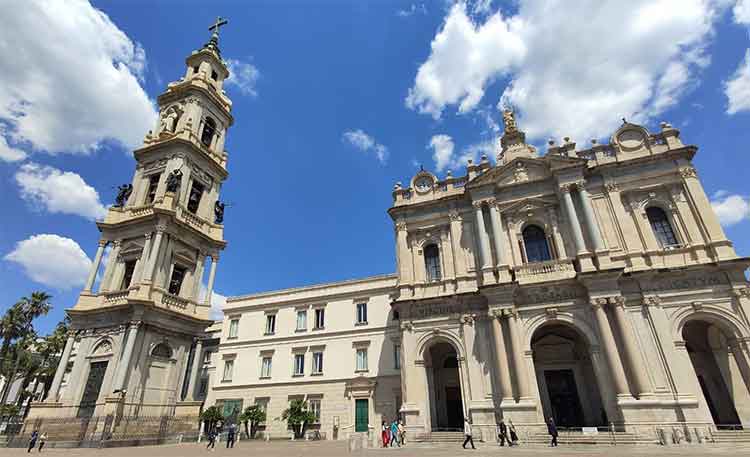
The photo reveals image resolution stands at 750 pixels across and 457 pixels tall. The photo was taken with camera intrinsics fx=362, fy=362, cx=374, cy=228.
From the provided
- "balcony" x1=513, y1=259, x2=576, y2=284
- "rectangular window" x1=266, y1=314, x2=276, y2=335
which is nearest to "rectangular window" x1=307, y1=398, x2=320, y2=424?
"rectangular window" x1=266, y1=314, x2=276, y2=335

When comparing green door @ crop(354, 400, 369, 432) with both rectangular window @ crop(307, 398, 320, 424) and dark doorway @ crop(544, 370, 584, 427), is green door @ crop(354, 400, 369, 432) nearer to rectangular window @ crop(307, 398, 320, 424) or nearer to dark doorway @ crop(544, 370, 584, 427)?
rectangular window @ crop(307, 398, 320, 424)

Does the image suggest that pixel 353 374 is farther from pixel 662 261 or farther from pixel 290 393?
pixel 662 261

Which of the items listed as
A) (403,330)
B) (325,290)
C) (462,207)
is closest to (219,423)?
(325,290)

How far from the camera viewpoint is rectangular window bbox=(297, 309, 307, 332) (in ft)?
97.0

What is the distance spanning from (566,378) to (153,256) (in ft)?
80.3

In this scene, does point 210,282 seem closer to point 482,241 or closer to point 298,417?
point 298,417

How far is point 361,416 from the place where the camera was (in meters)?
25.1

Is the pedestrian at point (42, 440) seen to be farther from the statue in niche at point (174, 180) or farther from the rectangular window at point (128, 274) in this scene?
the statue in niche at point (174, 180)

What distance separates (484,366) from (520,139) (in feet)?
47.9

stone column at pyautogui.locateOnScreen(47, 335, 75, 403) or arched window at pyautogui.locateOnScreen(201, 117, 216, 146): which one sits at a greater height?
arched window at pyautogui.locateOnScreen(201, 117, 216, 146)

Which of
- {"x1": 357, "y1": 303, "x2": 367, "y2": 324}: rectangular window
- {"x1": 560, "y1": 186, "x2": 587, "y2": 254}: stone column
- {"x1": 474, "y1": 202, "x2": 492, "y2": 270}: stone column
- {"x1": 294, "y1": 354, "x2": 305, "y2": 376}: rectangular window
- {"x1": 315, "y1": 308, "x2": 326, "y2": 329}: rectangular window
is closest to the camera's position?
{"x1": 560, "y1": 186, "x2": 587, "y2": 254}: stone column

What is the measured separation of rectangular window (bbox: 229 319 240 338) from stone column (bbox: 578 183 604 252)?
1090 inches

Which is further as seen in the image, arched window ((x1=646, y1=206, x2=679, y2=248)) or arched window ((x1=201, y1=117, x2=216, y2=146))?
arched window ((x1=201, y1=117, x2=216, y2=146))

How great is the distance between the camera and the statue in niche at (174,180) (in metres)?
23.8
